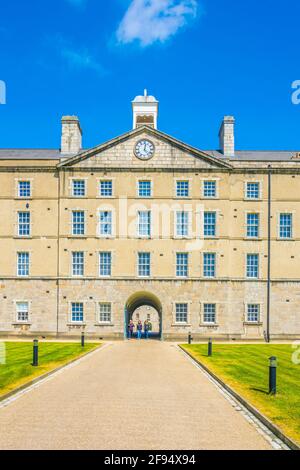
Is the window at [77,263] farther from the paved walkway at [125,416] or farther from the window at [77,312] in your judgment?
the paved walkway at [125,416]

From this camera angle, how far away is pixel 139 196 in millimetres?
45875

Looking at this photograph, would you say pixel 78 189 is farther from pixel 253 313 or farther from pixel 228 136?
pixel 253 313

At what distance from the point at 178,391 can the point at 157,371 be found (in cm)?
552

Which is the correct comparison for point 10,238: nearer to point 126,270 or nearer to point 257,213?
point 126,270

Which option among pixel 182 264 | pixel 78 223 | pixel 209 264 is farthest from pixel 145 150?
pixel 209 264

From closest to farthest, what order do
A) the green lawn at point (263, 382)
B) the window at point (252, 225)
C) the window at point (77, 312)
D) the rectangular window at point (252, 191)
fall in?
the green lawn at point (263, 382) < the window at point (77, 312) < the window at point (252, 225) < the rectangular window at point (252, 191)

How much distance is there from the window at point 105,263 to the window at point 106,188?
15.9 feet

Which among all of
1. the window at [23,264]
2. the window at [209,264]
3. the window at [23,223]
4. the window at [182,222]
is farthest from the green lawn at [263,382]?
the window at [23,223]

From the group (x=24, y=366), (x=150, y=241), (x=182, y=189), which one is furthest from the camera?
(x=182, y=189)

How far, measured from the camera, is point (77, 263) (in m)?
45.8

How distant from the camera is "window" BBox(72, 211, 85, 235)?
1806 inches

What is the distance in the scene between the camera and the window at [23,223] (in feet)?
152

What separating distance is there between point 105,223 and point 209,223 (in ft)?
28.4
